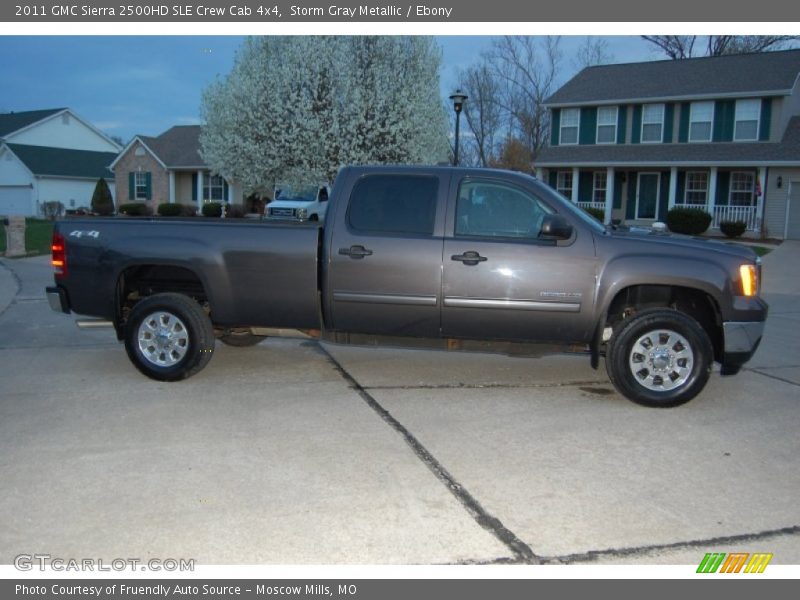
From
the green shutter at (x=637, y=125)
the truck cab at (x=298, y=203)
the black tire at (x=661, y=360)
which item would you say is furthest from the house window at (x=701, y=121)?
the black tire at (x=661, y=360)

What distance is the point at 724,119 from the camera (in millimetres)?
27734

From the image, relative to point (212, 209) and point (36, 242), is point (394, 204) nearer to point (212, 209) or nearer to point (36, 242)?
point (36, 242)

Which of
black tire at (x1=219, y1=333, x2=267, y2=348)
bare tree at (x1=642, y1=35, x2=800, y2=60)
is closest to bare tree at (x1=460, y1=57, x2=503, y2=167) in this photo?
bare tree at (x1=642, y1=35, x2=800, y2=60)

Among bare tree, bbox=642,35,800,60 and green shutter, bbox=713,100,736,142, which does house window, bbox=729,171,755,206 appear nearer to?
green shutter, bbox=713,100,736,142

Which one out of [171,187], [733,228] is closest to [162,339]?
[733,228]

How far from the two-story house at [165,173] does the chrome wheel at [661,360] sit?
3525cm

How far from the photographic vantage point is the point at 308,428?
529 centimetres

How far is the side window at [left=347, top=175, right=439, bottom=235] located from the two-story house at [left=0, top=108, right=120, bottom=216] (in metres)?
44.2

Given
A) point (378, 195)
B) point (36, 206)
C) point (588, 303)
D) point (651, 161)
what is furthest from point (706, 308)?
point (36, 206)

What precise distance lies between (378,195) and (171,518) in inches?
134

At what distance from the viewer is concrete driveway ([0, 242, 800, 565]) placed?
362cm
